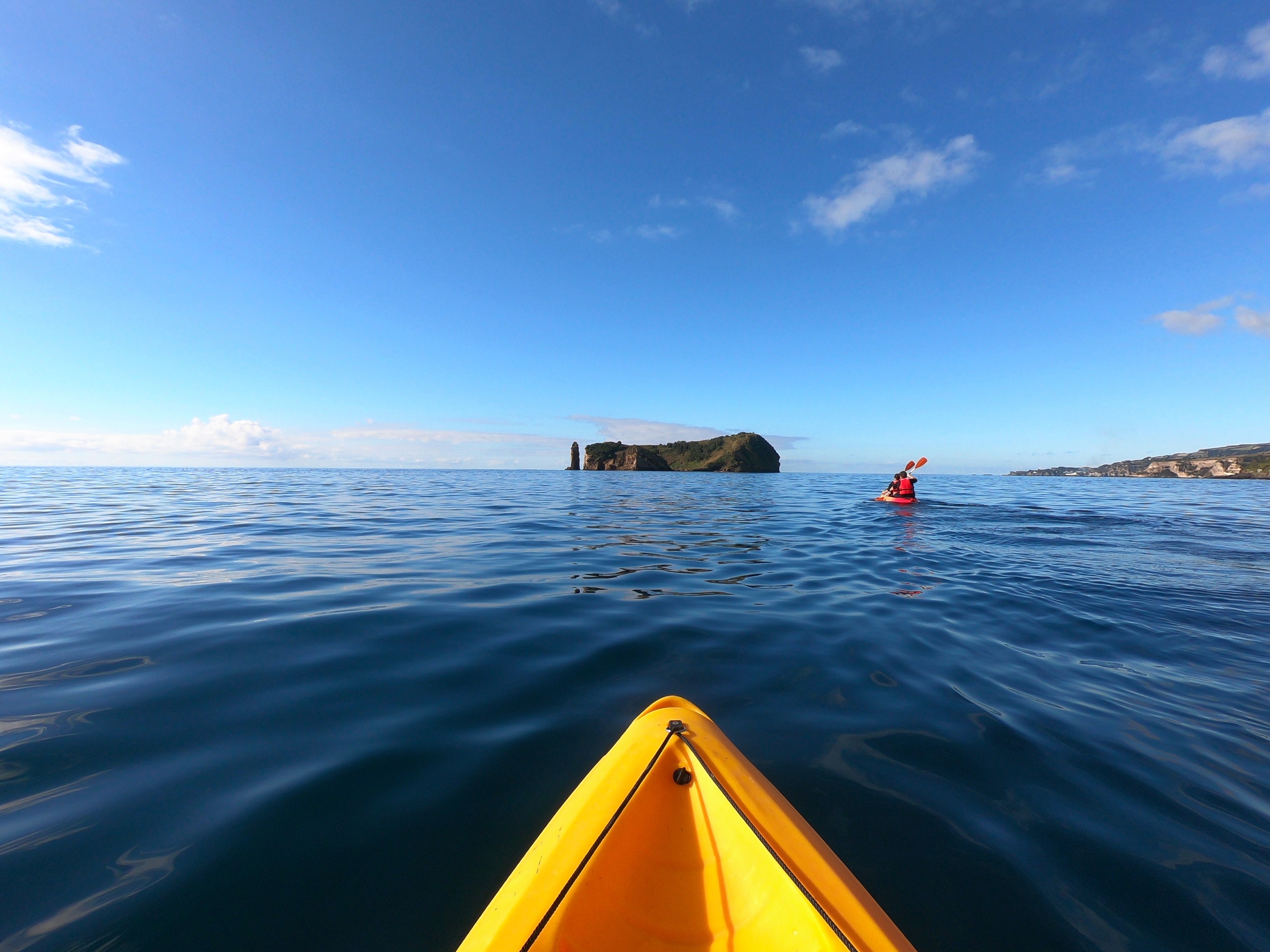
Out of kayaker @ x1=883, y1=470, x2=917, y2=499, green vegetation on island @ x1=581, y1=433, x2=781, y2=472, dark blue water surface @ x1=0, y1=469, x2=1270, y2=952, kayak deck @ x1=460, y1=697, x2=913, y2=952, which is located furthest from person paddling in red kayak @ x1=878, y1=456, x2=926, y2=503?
green vegetation on island @ x1=581, y1=433, x2=781, y2=472

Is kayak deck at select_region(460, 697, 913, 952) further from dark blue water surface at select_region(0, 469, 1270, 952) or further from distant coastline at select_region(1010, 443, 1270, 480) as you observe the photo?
distant coastline at select_region(1010, 443, 1270, 480)

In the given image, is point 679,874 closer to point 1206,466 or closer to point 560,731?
point 560,731

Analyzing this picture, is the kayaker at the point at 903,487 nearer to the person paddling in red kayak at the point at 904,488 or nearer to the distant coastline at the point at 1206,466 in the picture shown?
the person paddling in red kayak at the point at 904,488

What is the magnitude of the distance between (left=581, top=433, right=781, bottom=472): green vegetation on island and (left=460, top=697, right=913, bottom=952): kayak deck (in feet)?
324

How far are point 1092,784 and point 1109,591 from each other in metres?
6.09

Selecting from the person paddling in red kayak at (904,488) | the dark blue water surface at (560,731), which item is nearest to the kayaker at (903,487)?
the person paddling in red kayak at (904,488)

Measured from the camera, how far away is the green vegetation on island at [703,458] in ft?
332

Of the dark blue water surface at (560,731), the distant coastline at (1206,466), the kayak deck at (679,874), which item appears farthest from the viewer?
the distant coastline at (1206,466)

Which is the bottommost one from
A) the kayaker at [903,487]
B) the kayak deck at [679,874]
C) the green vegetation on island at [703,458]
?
the kayak deck at [679,874]

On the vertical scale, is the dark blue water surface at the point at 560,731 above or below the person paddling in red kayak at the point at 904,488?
below

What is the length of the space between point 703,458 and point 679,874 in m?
112

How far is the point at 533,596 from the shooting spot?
6.61m

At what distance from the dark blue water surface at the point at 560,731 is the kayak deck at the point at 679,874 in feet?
2.02

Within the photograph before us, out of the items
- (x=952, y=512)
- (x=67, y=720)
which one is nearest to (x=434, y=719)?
(x=67, y=720)
